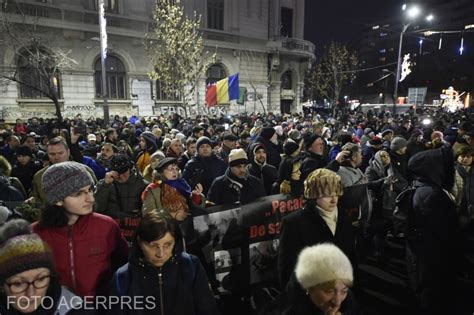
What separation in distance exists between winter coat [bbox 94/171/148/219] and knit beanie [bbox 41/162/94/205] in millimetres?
1518

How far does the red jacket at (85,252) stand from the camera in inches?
87.0

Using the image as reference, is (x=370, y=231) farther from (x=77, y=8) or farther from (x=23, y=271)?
(x=77, y=8)

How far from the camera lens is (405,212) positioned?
3691 millimetres

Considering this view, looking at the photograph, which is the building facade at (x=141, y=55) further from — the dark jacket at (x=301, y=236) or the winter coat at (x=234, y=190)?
the dark jacket at (x=301, y=236)

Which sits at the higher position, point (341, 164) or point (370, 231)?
point (341, 164)

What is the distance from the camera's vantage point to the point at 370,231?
17.0 ft

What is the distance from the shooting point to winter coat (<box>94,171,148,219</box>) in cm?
385

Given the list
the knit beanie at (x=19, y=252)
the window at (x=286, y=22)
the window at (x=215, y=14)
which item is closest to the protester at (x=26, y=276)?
the knit beanie at (x=19, y=252)

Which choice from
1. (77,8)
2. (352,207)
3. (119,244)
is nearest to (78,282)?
(119,244)

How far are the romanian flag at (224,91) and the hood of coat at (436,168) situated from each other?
12.4 meters

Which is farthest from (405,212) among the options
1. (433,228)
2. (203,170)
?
(203,170)

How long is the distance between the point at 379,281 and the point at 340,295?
3412mm

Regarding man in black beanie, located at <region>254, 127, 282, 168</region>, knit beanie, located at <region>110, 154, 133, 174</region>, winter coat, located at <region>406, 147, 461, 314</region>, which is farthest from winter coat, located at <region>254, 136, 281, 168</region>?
winter coat, located at <region>406, 147, 461, 314</region>

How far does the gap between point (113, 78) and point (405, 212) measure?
79.7 ft
